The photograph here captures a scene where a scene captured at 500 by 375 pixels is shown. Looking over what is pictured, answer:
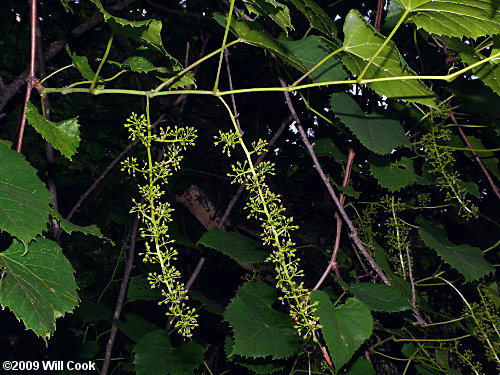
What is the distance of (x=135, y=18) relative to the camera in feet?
7.30

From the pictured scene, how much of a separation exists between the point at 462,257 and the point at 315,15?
1.16 metres

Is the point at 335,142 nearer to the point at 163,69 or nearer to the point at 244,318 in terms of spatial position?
the point at 244,318

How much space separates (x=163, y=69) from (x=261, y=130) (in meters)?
1.76

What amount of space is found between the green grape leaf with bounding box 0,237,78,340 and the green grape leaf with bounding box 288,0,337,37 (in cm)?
76

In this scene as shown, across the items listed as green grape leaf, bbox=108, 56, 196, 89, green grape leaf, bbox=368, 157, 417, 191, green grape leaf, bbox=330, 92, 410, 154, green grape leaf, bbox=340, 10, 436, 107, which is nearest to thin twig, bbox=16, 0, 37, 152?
green grape leaf, bbox=108, 56, 196, 89

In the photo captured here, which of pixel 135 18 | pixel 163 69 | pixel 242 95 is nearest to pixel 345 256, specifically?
pixel 242 95

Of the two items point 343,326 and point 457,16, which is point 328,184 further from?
point 457,16

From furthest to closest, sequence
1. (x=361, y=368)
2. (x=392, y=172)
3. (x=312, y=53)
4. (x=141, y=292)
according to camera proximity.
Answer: (x=141, y=292), (x=392, y=172), (x=361, y=368), (x=312, y=53)

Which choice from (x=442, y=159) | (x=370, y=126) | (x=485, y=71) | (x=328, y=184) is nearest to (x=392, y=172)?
(x=442, y=159)

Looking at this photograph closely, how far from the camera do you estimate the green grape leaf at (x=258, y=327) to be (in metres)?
1.34

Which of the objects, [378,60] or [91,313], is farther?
[91,313]

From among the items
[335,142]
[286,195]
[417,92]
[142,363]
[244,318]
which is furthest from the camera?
[286,195]

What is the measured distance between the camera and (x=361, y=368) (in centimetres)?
162

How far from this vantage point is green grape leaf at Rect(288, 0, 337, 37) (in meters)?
1.09
